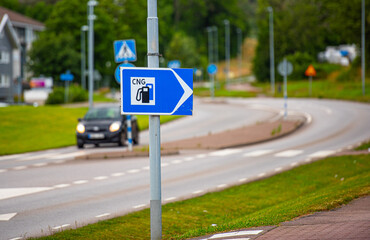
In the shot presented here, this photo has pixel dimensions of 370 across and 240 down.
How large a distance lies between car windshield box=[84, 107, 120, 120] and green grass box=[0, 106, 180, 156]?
2416mm

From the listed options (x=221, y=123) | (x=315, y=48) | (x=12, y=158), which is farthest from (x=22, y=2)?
(x=12, y=158)

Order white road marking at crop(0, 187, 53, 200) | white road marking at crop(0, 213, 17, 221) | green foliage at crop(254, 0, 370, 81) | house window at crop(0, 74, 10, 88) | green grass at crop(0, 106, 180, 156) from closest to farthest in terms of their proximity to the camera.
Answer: white road marking at crop(0, 213, 17, 221)
white road marking at crop(0, 187, 53, 200)
green grass at crop(0, 106, 180, 156)
house window at crop(0, 74, 10, 88)
green foliage at crop(254, 0, 370, 81)

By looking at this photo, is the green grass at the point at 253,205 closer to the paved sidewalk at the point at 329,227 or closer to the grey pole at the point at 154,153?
the paved sidewalk at the point at 329,227

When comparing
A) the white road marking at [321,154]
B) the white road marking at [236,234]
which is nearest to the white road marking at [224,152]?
the white road marking at [321,154]

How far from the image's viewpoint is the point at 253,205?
44.0 feet

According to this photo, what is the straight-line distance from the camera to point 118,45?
20547 mm

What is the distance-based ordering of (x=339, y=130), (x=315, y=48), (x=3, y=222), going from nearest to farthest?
(x=3, y=222) < (x=339, y=130) < (x=315, y=48)

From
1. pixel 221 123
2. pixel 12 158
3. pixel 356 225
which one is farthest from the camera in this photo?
pixel 221 123

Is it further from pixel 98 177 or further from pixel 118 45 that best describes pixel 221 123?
pixel 98 177

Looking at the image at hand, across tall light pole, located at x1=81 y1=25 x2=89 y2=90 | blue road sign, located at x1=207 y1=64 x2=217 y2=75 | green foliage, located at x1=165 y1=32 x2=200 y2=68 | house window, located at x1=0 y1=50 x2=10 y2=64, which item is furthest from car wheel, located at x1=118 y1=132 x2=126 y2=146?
green foliage, located at x1=165 y1=32 x2=200 y2=68

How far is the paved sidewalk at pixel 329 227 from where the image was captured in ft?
24.9

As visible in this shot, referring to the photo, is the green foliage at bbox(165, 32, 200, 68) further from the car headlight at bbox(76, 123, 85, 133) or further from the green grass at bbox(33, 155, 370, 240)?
the green grass at bbox(33, 155, 370, 240)

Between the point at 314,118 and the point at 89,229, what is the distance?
29497mm

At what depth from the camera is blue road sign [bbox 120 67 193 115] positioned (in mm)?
8508
